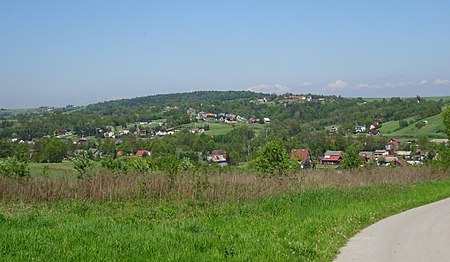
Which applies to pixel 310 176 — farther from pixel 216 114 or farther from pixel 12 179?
pixel 216 114

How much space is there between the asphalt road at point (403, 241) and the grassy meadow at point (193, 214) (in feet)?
1.31

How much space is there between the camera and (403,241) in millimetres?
10289

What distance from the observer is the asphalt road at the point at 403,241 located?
8.74 metres

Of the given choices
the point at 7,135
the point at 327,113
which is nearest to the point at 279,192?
the point at 7,135

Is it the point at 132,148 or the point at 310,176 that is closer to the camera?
the point at 310,176

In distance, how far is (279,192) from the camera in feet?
58.2

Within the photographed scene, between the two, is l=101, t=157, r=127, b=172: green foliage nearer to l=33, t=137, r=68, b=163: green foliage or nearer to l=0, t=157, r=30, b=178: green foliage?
l=0, t=157, r=30, b=178: green foliage

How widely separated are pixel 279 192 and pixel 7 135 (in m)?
69.2

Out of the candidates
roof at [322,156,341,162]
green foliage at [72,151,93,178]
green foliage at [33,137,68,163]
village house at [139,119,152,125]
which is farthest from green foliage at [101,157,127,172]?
village house at [139,119,152,125]

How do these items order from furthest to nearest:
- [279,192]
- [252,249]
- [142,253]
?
[279,192] → [252,249] → [142,253]

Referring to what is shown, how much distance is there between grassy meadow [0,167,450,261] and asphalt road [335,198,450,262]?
1.31 ft

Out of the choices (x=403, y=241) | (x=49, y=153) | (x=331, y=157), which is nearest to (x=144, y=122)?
(x=331, y=157)

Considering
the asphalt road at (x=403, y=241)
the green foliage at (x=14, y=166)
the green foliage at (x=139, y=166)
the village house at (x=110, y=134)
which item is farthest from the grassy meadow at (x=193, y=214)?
the village house at (x=110, y=134)

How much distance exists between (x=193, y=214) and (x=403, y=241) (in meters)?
5.53
